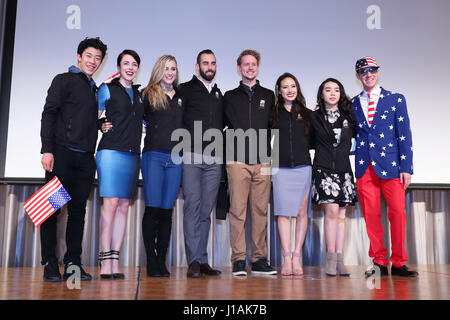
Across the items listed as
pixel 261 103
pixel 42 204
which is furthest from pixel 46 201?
pixel 261 103

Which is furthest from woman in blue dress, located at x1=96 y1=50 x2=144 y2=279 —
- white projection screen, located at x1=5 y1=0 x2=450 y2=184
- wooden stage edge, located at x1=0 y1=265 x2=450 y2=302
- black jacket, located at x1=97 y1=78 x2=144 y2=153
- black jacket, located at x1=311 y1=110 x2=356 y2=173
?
black jacket, located at x1=311 y1=110 x2=356 y2=173

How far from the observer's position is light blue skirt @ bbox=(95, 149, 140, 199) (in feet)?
7.95

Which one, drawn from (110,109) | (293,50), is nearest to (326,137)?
(293,50)

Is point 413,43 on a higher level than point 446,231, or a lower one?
higher

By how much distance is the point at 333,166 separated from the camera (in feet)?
8.98

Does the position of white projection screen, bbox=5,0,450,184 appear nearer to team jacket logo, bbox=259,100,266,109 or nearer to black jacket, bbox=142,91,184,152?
team jacket logo, bbox=259,100,266,109

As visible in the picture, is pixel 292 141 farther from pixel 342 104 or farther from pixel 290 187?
pixel 342 104

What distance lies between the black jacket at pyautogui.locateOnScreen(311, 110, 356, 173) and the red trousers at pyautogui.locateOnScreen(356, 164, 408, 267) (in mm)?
175

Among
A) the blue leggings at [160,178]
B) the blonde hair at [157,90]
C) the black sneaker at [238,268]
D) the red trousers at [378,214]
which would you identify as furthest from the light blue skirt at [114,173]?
the red trousers at [378,214]

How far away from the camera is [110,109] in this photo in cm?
248

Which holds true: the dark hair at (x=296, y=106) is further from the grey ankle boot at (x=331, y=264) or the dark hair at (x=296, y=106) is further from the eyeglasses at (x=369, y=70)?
the grey ankle boot at (x=331, y=264)

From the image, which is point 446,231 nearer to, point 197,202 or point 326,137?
point 326,137

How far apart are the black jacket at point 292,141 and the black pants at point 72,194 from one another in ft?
3.98

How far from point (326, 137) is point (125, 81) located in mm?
1349
